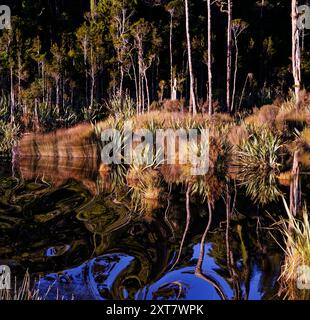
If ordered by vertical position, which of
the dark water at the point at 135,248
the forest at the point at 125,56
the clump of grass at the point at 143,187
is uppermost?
the forest at the point at 125,56

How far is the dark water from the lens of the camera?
4.57 meters

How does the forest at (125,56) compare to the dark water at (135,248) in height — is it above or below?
above

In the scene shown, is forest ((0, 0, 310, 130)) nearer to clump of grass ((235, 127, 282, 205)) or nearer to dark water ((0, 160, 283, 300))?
clump of grass ((235, 127, 282, 205))

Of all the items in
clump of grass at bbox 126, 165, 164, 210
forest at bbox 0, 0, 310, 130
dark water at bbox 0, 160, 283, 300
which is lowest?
dark water at bbox 0, 160, 283, 300

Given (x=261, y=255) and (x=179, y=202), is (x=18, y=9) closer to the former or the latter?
(x=179, y=202)

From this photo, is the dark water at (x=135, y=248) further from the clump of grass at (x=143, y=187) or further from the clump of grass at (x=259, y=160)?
the clump of grass at (x=259, y=160)

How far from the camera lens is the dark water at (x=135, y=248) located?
4.57 m

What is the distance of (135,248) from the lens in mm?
5734

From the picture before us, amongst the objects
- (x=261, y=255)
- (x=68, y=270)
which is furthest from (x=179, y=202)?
(x=68, y=270)

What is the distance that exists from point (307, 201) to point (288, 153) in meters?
5.34

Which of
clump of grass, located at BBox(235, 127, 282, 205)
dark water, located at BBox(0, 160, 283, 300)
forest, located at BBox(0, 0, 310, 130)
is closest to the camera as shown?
dark water, located at BBox(0, 160, 283, 300)

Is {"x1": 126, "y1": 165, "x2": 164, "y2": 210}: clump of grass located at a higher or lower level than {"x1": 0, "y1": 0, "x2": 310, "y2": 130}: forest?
lower

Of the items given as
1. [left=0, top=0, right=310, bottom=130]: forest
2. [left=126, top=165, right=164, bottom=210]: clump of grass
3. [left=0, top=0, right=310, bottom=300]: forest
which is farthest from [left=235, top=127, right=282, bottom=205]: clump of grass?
[left=0, top=0, right=310, bottom=130]: forest

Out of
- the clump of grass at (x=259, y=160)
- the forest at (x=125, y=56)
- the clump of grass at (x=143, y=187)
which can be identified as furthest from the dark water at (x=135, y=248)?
the forest at (x=125, y=56)
